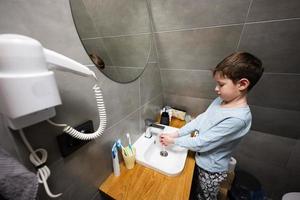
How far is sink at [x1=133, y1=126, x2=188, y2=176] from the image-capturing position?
34.3 inches

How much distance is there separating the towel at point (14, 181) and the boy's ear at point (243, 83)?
2.82 ft

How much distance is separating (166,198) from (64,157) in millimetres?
536

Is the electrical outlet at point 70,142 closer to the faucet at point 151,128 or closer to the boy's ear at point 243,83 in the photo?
the faucet at point 151,128

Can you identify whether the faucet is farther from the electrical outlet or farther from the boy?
the electrical outlet

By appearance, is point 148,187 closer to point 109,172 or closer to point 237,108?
point 109,172

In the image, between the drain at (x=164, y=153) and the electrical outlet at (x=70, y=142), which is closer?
the electrical outlet at (x=70, y=142)

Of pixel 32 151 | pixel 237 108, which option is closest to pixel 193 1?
pixel 237 108

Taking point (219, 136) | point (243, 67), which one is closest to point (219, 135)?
point (219, 136)

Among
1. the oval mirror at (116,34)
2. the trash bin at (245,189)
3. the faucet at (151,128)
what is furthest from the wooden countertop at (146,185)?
the trash bin at (245,189)

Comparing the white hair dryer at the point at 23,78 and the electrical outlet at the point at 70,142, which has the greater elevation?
the white hair dryer at the point at 23,78

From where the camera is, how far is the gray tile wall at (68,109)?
0.36 meters

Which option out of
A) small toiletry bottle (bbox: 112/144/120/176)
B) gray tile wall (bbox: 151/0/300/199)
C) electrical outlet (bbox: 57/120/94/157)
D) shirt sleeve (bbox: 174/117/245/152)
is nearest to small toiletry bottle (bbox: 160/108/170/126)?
gray tile wall (bbox: 151/0/300/199)

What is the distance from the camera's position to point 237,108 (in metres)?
0.71

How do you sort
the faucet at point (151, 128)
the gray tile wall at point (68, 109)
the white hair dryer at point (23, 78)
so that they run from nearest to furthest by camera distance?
the white hair dryer at point (23, 78) < the gray tile wall at point (68, 109) < the faucet at point (151, 128)
